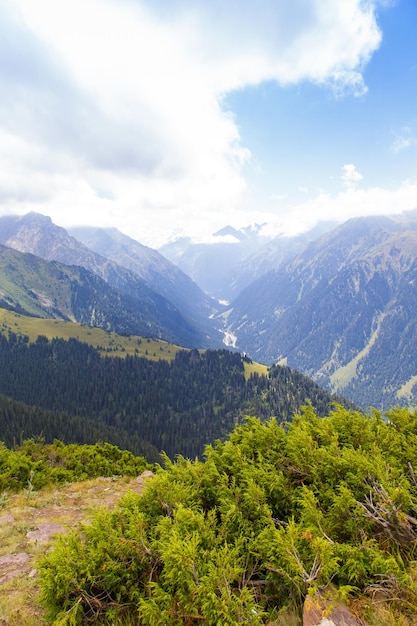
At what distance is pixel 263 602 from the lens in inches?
281

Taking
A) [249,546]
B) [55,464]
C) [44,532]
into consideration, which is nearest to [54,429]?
[55,464]

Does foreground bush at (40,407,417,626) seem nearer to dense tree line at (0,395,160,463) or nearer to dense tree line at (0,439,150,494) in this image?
dense tree line at (0,439,150,494)

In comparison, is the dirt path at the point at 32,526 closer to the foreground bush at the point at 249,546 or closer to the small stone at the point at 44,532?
the small stone at the point at 44,532

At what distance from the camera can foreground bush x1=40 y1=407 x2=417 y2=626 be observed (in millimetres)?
6730

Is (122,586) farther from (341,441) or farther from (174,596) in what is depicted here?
(341,441)

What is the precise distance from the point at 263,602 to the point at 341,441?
6.04 metres

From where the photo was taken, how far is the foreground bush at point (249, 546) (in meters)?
6.73

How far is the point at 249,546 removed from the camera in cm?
804

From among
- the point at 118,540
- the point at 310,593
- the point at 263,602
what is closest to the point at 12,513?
the point at 118,540

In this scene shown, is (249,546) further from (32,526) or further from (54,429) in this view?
(54,429)

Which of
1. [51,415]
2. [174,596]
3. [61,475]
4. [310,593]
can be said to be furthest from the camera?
[51,415]

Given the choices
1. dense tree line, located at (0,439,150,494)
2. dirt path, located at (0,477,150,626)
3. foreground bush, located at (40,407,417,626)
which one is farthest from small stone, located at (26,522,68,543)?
dense tree line, located at (0,439,150,494)

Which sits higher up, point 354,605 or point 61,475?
point 354,605

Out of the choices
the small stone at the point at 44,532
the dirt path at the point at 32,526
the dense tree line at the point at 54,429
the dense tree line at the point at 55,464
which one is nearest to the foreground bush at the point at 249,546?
the dirt path at the point at 32,526
